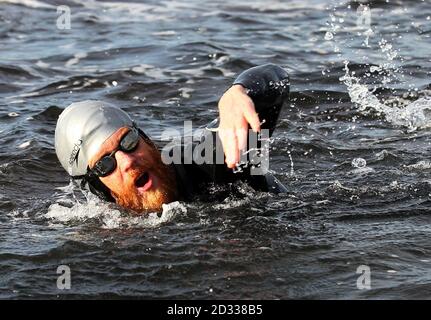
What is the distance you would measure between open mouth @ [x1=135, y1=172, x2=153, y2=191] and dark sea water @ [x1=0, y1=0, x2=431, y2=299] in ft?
1.00

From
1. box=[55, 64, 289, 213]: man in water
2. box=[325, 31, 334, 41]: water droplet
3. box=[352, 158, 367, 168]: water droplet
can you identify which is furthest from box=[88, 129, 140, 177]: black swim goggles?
box=[325, 31, 334, 41]: water droplet

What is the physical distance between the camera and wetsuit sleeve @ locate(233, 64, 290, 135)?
5.16m

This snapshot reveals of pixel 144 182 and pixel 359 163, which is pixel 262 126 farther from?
pixel 359 163

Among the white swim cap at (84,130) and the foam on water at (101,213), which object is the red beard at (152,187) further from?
the white swim cap at (84,130)

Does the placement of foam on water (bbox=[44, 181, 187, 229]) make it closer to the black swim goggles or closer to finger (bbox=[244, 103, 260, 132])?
the black swim goggles

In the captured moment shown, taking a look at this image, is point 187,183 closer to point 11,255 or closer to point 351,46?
point 11,255

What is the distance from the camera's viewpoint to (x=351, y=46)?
12.4 metres

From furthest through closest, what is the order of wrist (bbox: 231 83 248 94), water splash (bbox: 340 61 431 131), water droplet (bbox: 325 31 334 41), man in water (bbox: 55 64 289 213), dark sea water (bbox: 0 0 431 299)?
water droplet (bbox: 325 31 334 41), water splash (bbox: 340 61 431 131), man in water (bbox: 55 64 289 213), dark sea water (bbox: 0 0 431 299), wrist (bbox: 231 83 248 94)

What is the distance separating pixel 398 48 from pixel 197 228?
6996 mm

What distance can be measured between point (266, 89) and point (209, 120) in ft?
13.3

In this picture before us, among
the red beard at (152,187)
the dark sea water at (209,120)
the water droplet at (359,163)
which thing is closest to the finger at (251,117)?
the dark sea water at (209,120)

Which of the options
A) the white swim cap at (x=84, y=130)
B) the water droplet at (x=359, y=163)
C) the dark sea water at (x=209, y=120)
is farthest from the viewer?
the water droplet at (x=359, y=163)

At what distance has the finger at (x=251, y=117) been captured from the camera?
180 inches

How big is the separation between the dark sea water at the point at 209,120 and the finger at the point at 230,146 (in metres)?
0.78
